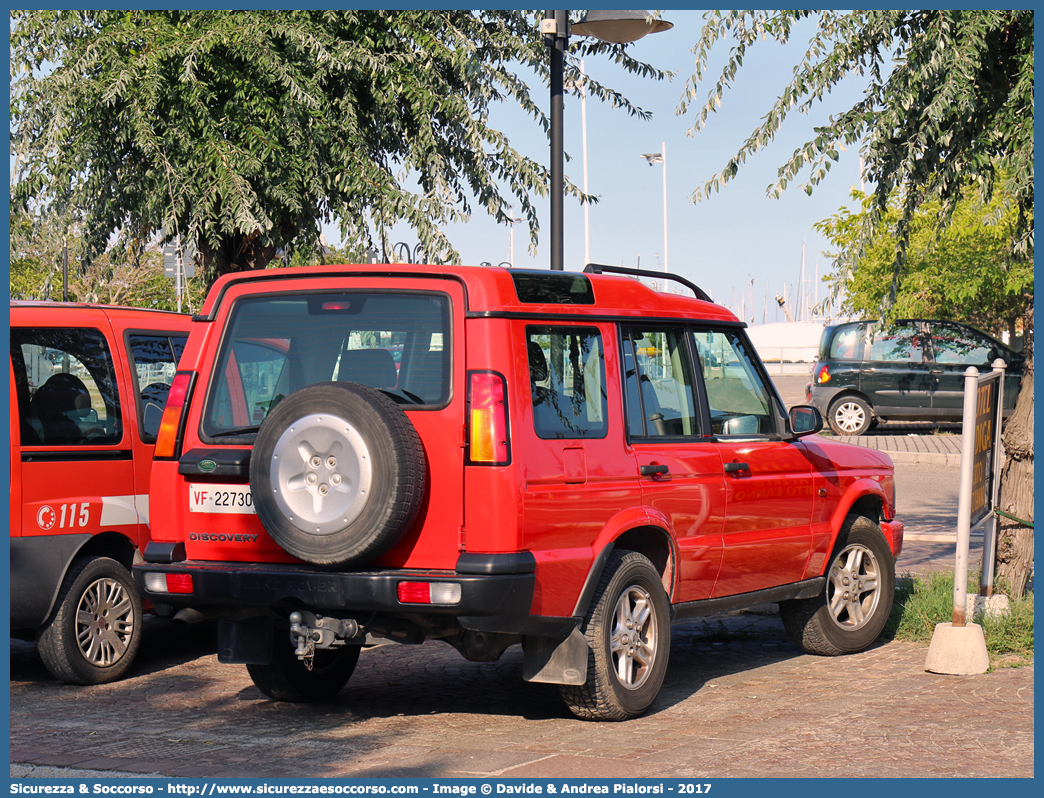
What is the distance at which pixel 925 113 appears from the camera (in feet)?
25.0

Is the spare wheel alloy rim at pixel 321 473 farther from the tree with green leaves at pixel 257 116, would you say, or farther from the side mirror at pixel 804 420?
the tree with green leaves at pixel 257 116

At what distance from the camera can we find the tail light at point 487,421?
217 inches

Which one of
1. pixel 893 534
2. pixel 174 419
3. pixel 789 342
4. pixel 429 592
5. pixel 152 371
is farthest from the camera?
pixel 789 342

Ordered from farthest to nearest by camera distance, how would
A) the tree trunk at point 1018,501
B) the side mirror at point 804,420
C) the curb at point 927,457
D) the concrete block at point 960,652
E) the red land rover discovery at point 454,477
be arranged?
the curb at point 927,457 < the tree trunk at point 1018,501 < the side mirror at point 804,420 < the concrete block at point 960,652 < the red land rover discovery at point 454,477

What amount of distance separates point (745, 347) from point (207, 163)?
565 centimetres

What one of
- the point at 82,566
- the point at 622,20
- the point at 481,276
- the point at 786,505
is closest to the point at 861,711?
the point at 786,505

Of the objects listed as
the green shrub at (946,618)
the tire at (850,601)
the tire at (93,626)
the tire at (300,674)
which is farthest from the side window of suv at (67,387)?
the green shrub at (946,618)

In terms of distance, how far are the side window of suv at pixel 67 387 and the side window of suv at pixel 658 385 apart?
3193mm

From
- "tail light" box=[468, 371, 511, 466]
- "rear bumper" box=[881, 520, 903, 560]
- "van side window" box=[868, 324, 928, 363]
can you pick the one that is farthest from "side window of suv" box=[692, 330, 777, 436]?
"van side window" box=[868, 324, 928, 363]

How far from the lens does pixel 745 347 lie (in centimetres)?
753

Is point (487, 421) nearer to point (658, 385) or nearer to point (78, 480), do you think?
point (658, 385)

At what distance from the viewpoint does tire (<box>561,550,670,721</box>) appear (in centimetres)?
596

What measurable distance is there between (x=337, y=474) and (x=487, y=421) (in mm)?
674

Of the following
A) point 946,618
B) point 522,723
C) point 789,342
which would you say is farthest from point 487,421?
point 789,342
